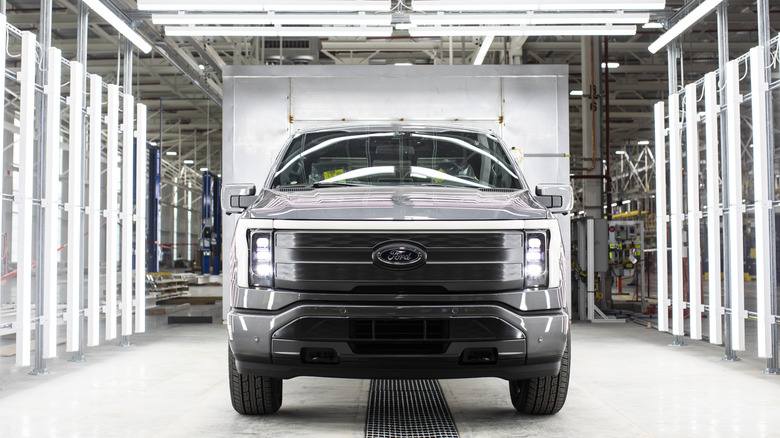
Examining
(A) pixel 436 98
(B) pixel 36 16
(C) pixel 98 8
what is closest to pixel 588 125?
(A) pixel 436 98

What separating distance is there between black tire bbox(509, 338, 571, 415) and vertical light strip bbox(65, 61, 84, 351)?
4.10 meters

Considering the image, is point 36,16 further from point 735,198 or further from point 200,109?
point 735,198

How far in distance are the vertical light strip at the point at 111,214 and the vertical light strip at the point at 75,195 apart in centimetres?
62

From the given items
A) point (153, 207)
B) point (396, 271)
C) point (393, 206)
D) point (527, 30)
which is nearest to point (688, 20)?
point (527, 30)

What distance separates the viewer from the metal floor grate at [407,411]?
388 cm

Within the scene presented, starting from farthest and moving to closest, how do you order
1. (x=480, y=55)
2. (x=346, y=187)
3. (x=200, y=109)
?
1. (x=200, y=109)
2. (x=480, y=55)
3. (x=346, y=187)

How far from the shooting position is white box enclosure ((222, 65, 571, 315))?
9.09 metres

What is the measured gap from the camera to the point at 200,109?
24219mm

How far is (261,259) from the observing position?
3.50 meters

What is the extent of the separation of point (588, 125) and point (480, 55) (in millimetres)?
2681

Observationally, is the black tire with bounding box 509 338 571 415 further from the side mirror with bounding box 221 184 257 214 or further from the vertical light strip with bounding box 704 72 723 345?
the vertical light strip with bounding box 704 72 723 345

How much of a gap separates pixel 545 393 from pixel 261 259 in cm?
180

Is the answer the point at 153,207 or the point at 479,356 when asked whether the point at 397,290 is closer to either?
the point at 479,356

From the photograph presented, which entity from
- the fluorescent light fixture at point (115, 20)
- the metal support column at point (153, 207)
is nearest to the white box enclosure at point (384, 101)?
the fluorescent light fixture at point (115, 20)
